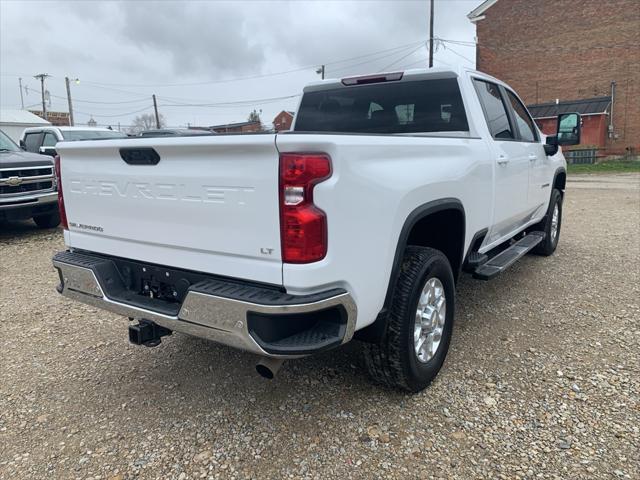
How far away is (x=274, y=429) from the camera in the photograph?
2.74m

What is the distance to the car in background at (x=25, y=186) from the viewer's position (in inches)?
305

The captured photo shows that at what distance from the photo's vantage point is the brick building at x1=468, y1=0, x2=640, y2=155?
2797cm

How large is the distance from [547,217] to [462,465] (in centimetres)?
434

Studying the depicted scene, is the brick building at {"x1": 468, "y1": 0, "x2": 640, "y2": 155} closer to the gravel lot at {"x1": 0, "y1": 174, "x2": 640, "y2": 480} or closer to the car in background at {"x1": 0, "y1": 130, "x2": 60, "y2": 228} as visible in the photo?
the car in background at {"x1": 0, "y1": 130, "x2": 60, "y2": 228}

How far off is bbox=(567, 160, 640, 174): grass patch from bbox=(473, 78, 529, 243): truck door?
21.6 meters

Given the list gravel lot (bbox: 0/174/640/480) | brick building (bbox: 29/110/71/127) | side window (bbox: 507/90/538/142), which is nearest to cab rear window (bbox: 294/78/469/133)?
side window (bbox: 507/90/538/142)

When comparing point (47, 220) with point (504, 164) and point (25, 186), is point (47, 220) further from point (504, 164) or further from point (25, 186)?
point (504, 164)

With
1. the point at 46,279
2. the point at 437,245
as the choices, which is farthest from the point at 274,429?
the point at 46,279

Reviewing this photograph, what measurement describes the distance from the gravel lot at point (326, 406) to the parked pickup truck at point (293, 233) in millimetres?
349

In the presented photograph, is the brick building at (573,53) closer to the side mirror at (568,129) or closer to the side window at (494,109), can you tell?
the side mirror at (568,129)

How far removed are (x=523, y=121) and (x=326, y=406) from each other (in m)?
3.69

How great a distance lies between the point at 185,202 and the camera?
2.44 meters

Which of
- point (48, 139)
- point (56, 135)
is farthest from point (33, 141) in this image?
point (56, 135)

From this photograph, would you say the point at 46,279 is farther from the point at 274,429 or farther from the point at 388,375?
the point at 388,375
